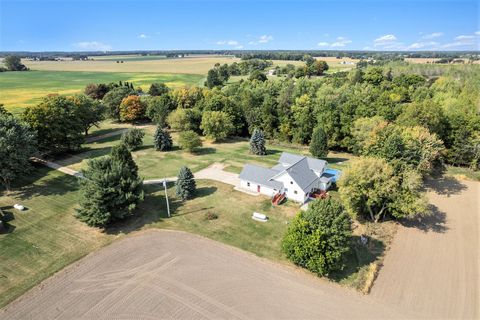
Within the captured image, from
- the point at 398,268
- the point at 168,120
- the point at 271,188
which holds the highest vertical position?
the point at 168,120

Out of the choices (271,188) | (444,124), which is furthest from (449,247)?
(444,124)

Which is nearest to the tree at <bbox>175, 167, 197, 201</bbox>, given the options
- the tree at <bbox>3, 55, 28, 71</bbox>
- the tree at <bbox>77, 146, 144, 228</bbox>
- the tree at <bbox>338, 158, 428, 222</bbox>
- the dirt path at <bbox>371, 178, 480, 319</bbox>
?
the tree at <bbox>77, 146, 144, 228</bbox>

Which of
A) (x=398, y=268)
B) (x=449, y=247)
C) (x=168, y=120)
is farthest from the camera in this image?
(x=168, y=120)

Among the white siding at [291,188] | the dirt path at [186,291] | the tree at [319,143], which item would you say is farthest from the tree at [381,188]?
the tree at [319,143]

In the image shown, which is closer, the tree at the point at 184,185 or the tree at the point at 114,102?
the tree at the point at 184,185

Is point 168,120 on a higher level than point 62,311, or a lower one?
higher

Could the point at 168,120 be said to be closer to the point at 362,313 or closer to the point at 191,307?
the point at 191,307

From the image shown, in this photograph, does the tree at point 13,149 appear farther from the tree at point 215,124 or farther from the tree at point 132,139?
the tree at point 215,124

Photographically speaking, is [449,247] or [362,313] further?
[449,247]

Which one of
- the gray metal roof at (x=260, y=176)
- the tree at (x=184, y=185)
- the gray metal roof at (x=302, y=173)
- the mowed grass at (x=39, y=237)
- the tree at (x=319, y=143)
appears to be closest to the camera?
the mowed grass at (x=39, y=237)
